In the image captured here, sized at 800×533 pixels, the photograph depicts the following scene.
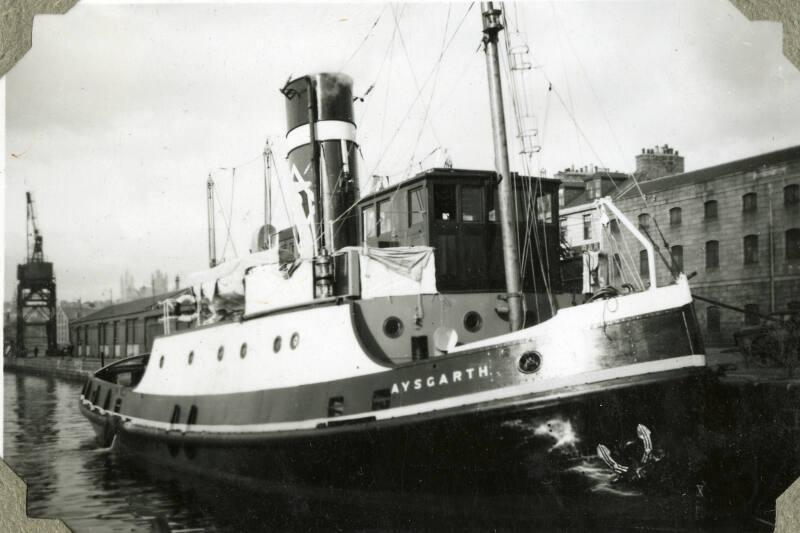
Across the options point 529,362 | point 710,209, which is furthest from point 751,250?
point 529,362

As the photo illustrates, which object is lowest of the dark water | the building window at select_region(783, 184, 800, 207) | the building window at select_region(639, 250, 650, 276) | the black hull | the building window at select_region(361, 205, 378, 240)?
the dark water

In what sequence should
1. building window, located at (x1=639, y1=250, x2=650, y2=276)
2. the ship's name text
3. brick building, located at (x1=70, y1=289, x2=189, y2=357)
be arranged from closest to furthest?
the ship's name text, building window, located at (x1=639, y1=250, x2=650, y2=276), brick building, located at (x1=70, y1=289, x2=189, y2=357)

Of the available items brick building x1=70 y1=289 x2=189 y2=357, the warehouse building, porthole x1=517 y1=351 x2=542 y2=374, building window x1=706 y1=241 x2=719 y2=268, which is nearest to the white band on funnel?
the warehouse building

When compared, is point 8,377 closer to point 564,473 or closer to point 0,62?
point 0,62

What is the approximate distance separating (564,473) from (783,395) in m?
6.74

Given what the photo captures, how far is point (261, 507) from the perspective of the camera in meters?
9.65

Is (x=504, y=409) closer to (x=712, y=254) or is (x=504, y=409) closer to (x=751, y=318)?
(x=751, y=318)

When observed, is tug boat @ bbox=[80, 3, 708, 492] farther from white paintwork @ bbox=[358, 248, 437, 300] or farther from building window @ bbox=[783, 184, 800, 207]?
building window @ bbox=[783, 184, 800, 207]

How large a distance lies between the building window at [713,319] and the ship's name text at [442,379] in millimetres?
12580

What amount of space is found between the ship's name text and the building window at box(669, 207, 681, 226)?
1404 centimetres

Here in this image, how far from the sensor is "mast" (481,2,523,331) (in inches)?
351

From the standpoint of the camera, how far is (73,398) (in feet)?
93.4

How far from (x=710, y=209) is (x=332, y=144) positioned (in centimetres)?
1136

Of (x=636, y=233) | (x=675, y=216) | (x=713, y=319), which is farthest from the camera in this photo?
(x=675, y=216)
